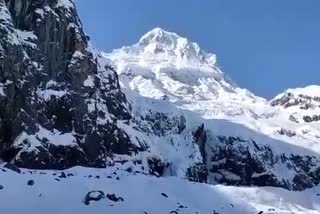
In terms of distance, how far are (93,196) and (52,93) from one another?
71.9 meters

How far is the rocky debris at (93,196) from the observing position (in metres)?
72.5

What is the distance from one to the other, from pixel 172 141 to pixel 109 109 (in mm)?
31695

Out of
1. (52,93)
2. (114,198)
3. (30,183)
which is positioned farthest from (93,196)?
(52,93)

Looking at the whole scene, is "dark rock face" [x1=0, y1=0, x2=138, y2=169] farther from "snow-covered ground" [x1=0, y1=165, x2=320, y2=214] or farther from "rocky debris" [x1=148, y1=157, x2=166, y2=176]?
"snow-covered ground" [x1=0, y1=165, x2=320, y2=214]

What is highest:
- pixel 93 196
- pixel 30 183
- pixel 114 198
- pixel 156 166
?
pixel 30 183

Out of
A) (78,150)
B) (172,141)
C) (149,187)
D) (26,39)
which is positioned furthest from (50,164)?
(172,141)

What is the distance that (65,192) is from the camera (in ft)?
241

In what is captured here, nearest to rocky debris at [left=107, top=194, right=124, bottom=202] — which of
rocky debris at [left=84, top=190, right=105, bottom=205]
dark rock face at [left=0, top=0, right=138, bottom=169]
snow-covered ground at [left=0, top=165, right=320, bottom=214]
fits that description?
snow-covered ground at [left=0, top=165, right=320, bottom=214]

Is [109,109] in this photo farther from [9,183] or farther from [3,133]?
[9,183]

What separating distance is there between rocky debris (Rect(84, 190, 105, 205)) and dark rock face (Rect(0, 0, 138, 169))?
56538 millimetres

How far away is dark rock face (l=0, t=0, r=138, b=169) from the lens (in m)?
131

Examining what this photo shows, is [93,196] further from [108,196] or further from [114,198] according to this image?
[114,198]

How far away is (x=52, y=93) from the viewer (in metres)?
144

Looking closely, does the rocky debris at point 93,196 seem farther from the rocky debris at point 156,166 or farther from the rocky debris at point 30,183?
the rocky debris at point 156,166
